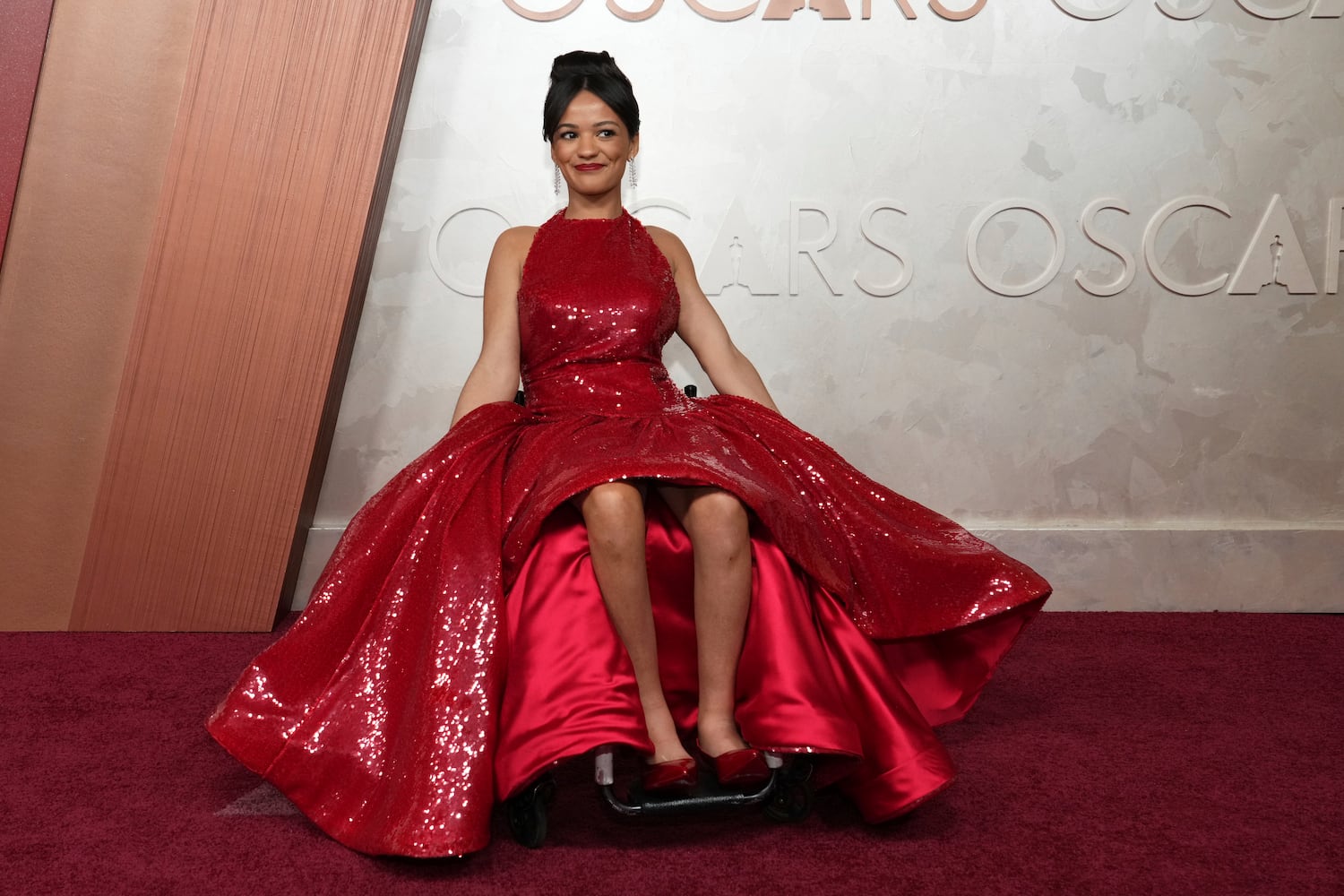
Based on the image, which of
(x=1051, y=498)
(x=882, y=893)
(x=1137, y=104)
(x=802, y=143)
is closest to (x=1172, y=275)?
(x=1137, y=104)

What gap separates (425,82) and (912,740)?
2410 mm

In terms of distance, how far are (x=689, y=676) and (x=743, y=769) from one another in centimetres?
28

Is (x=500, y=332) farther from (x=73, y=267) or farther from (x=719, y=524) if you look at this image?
(x=73, y=267)

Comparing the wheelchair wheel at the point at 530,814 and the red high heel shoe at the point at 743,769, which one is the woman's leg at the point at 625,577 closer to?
the red high heel shoe at the point at 743,769

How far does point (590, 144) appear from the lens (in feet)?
7.79

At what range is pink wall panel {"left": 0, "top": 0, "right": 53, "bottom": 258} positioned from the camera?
2.93 m

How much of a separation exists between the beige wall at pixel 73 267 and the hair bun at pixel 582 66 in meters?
1.21

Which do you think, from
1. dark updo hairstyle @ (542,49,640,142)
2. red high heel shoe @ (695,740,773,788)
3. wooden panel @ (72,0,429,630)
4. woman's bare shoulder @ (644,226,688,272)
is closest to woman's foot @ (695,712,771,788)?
red high heel shoe @ (695,740,773,788)

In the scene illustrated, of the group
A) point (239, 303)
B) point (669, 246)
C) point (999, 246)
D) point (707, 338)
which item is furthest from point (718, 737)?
point (999, 246)

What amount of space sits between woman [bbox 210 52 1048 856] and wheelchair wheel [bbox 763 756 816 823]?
0.05 metres

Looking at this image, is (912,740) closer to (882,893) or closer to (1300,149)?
(882,893)

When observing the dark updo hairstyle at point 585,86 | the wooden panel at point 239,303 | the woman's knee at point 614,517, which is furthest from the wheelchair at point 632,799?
the wooden panel at point 239,303

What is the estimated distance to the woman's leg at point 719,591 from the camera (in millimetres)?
1821

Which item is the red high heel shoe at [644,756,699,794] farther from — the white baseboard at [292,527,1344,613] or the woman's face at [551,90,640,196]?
the white baseboard at [292,527,1344,613]
